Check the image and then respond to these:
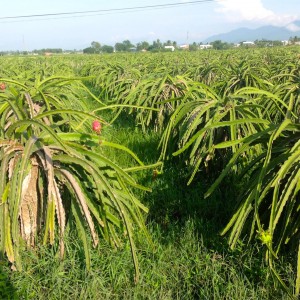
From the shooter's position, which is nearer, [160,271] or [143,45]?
[160,271]

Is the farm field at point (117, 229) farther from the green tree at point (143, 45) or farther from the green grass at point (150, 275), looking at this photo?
the green tree at point (143, 45)

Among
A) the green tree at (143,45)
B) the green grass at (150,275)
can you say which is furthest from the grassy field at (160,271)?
the green tree at (143,45)

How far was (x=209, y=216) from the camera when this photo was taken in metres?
2.71

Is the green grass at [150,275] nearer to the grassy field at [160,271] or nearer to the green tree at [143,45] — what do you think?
the grassy field at [160,271]

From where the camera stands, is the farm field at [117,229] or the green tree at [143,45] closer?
the farm field at [117,229]

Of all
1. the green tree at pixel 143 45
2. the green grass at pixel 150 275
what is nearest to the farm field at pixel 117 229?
the green grass at pixel 150 275

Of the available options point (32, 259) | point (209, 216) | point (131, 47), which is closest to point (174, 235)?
point (209, 216)

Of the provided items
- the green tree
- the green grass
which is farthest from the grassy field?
the green tree

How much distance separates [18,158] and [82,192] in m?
0.37

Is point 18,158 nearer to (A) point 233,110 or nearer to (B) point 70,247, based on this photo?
(B) point 70,247

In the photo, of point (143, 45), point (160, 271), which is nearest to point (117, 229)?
point (160, 271)

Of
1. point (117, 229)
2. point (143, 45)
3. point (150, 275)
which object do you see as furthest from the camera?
point (143, 45)

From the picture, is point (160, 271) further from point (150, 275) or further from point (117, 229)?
point (117, 229)

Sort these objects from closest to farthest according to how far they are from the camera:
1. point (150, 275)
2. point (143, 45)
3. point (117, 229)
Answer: point (150, 275)
point (117, 229)
point (143, 45)
